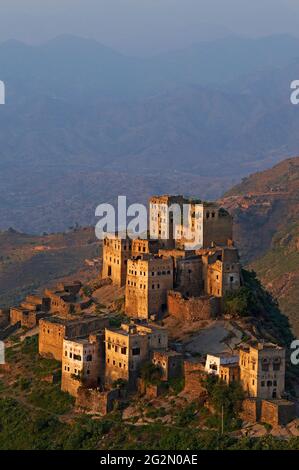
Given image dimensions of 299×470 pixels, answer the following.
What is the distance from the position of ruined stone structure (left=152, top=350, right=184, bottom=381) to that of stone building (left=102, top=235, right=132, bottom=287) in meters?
11.7

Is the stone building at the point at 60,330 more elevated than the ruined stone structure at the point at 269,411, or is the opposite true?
the stone building at the point at 60,330

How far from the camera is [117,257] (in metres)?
74.7

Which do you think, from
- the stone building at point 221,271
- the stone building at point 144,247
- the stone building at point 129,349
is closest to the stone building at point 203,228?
the stone building at point 144,247

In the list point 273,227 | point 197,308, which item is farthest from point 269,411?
point 273,227

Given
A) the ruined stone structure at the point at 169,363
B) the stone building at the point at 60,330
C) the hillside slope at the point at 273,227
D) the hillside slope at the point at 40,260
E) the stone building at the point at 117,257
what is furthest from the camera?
the hillside slope at the point at 40,260

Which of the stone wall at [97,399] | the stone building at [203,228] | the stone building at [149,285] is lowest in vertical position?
the stone wall at [97,399]

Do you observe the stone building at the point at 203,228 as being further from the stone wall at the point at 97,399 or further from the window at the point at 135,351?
the stone wall at the point at 97,399

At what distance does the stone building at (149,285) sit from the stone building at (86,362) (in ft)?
17.4

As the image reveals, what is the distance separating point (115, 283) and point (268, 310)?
8754 millimetres

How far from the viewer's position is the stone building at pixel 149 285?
227 feet

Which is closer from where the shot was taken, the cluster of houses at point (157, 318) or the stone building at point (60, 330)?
the cluster of houses at point (157, 318)

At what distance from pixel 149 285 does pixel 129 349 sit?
275 inches

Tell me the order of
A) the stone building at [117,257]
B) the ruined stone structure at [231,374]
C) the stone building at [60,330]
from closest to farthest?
the ruined stone structure at [231,374]
the stone building at [60,330]
the stone building at [117,257]

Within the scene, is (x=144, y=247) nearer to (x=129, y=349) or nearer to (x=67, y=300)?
(x=67, y=300)
